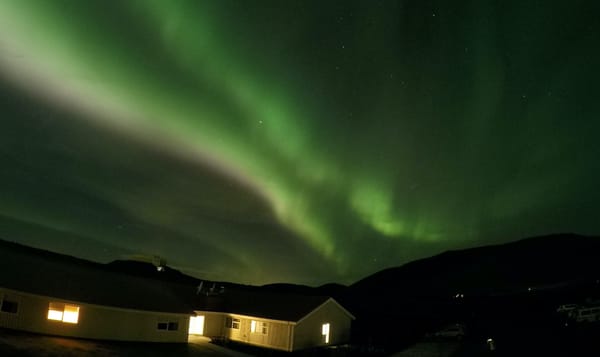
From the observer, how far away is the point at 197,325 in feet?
105

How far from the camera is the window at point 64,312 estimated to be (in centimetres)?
2348

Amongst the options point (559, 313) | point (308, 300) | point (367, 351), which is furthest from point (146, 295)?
point (559, 313)

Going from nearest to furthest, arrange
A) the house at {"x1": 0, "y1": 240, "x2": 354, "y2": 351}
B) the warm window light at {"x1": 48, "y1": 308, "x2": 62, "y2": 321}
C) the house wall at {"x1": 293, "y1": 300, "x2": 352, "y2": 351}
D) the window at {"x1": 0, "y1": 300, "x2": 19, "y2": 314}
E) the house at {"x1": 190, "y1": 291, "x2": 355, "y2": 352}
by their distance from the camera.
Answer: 1. the window at {"x1": 0, "y1": 300, "x2": 19, "y2": 314}
2. the house at {"x1": 0, "y1": 240, "x2": 354, "y2": 351}
3. the warm window light at {"x1": 48, "y1": 308, "x2": 62, "y2": 321}
4. the house at {"x1": 190, "y1": 291, "x2": 355, "y2": 352}
5. the house wall at {"x1": 293, "y1": 300, "x2": 352, "y2": 351}

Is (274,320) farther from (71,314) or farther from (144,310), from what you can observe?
(71,314)

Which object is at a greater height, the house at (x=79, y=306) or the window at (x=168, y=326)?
the house at (x=79, y=306)

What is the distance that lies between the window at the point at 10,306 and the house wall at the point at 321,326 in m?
16.3

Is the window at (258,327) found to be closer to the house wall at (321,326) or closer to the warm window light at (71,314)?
the house wall at (321,326)

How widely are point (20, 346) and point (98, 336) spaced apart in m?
5.63

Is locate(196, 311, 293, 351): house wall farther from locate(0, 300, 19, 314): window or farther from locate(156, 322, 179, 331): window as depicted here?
locate(0, 300, 19, 314): window

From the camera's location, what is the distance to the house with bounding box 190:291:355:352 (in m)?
30.2

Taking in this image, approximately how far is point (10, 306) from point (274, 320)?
15409 mm

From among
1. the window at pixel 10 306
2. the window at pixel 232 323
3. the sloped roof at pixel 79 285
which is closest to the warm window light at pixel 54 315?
the sloped roof at pixel 79 285

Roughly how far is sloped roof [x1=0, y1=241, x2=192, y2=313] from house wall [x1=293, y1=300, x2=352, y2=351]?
7.88 metres

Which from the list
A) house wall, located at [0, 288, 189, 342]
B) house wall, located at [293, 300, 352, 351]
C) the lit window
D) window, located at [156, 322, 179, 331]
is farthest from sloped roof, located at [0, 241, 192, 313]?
the lit window
